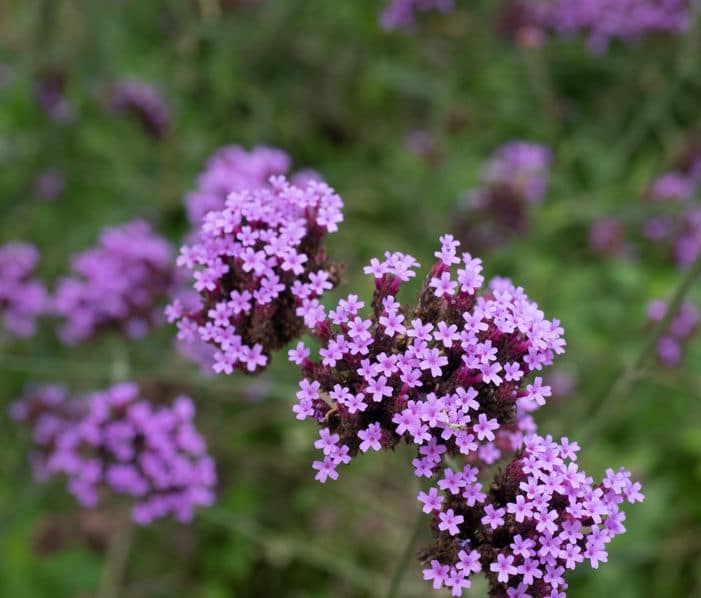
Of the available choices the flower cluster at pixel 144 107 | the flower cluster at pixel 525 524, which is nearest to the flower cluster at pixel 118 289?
the flower cluster at pixel 144 107

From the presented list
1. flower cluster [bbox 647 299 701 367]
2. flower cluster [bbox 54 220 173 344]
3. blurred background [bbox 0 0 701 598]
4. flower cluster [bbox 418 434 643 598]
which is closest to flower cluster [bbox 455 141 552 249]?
blurred background [bbox 0 0 701 598]

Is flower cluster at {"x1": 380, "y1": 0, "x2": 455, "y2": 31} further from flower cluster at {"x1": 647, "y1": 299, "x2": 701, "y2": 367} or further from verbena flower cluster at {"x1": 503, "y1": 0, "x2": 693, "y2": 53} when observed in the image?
flower cluster at {"x1": 647, "y1": 299, "x2": 701, "y2": 367}

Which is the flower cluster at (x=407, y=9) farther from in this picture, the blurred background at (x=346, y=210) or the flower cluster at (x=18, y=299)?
the flower cluster at (x=18, y=299)

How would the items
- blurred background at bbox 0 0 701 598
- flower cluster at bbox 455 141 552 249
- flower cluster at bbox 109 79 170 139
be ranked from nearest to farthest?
1. blurred background at bbox 0 0 701 598
2. flower cluster at bbox 455 141 552 249
3. flower cluster at bbox 109 79 170 139

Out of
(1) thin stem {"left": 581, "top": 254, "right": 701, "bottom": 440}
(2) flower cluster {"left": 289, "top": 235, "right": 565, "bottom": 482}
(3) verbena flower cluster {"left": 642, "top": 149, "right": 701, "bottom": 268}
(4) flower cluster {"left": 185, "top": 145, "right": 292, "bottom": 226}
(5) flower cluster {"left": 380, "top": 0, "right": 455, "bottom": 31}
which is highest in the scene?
(5) flower cluster {"left": 380, "top": 0, "right": 455, "bottom": 31}

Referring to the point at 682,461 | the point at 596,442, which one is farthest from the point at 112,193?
the point at 682,461

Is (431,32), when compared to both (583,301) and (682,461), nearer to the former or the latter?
(583,301)
